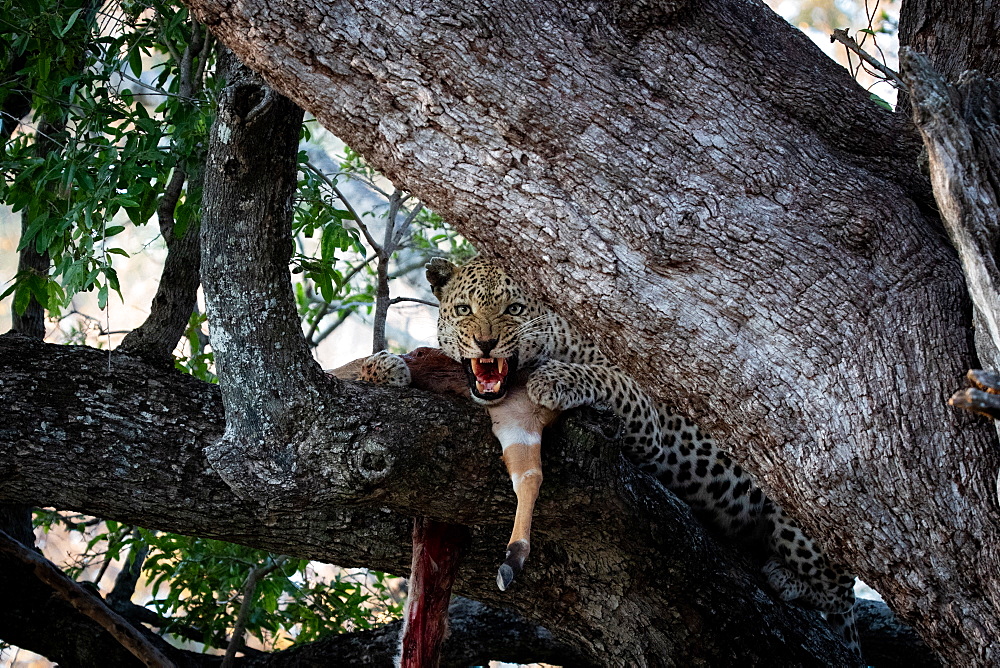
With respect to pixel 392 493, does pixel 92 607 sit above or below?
above

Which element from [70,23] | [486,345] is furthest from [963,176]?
[70,23]

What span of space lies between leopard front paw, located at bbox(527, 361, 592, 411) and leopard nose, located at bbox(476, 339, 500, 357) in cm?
39

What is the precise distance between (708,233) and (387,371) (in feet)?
5.35

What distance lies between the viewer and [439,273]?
17.4 feet

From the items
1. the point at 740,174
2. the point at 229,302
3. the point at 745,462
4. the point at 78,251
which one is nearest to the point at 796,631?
the point at 745,462

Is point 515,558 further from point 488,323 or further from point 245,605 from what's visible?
point 245,605

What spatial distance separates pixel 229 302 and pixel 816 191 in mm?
1920

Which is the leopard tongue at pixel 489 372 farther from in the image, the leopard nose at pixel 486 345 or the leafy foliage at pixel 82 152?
the leafy foliage at pixel 82 152

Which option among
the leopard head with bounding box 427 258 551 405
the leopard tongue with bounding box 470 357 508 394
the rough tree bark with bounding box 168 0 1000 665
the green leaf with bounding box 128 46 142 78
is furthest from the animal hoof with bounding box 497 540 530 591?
the green leaf with bounding box 128 46 142 78

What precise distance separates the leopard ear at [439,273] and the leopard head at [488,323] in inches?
3.3

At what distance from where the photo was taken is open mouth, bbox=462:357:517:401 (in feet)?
13.4

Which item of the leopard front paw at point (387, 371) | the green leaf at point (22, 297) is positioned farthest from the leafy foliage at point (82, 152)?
the leopard front paw at point (387, 371)

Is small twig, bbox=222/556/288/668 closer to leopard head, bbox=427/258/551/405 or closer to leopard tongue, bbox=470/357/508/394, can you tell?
leopard head, bbox=427/258/551/405

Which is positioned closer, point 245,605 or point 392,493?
point 392,493
